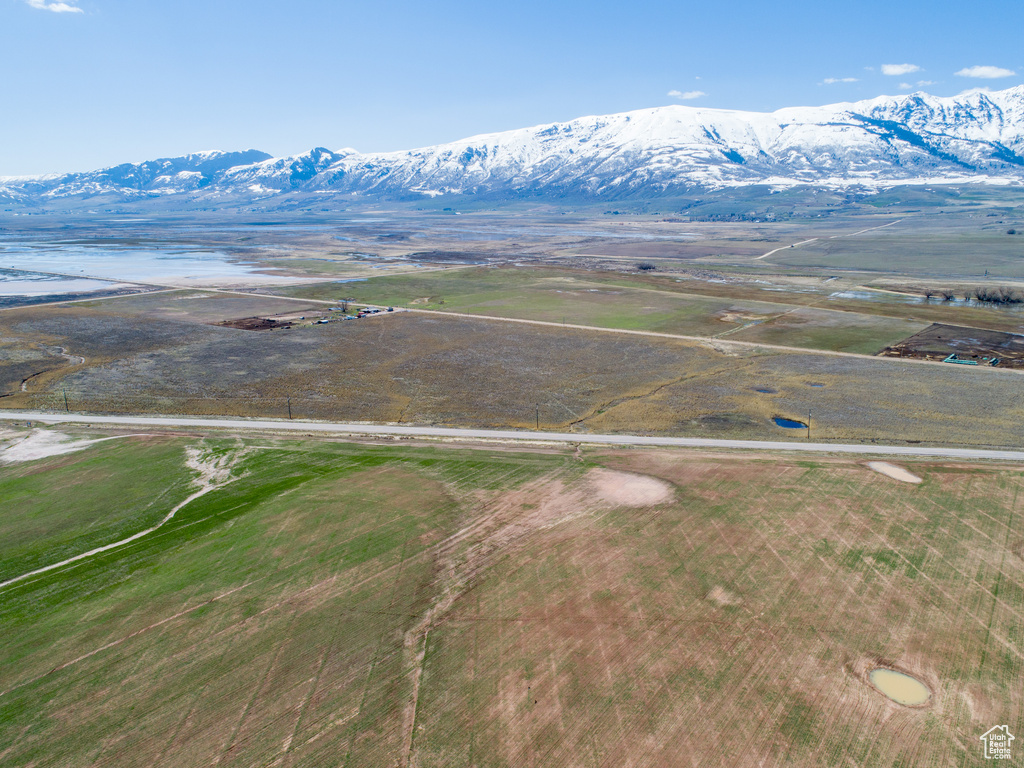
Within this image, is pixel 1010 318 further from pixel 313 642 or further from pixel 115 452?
pixel 115 452

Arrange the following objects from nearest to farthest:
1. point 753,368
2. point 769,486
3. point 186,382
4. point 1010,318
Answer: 1. point 769,486
2. point 186,382
3. point 753,368
4. point 1010,318

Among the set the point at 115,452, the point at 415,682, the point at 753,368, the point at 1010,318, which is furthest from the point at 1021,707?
the point at 1010,318

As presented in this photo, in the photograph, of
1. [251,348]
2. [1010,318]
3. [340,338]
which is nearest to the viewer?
[251,348]

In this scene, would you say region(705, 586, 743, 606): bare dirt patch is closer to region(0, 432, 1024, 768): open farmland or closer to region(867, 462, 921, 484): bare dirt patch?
region(0, 432, 1024, 768): open farmland

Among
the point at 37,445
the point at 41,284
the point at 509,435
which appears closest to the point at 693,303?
the point at 509,435

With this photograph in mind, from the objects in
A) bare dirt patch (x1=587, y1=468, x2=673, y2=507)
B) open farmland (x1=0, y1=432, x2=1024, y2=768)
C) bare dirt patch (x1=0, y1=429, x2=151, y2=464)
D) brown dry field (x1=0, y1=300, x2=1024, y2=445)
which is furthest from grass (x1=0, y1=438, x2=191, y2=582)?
bare dirt patch (x1=587, y1=468, x2=673, y2=507)

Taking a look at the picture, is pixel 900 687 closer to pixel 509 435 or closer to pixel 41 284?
pixel 509 435
